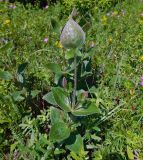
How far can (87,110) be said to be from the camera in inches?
76.9

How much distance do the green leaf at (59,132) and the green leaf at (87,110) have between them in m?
0.09

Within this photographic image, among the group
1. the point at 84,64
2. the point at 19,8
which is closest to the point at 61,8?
the point at 19,8

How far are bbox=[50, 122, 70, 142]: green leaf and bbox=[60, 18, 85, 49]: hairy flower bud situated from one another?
42 cm

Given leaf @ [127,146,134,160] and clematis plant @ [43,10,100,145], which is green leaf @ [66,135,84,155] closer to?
clematis plant @ [43,10,100,145]

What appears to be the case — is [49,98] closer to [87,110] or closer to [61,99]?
[61,99]

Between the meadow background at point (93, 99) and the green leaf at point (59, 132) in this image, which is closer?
the green leaf at point (59, 132)

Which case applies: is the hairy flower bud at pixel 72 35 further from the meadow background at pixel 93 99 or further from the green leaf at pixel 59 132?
the green leaf at pixel 59 132

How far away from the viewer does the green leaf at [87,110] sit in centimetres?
192

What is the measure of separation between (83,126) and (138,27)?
1916 mm

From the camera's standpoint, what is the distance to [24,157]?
205cm

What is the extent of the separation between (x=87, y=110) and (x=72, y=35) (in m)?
0.41

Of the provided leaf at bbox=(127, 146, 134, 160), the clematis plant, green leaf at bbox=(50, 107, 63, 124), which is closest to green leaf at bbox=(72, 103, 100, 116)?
the clematis plant

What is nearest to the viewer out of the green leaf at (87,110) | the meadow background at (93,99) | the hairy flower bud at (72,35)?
→ the hairy flower bud at (72,35)

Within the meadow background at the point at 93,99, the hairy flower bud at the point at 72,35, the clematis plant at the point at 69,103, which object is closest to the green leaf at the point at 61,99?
the clematis plant at the point at 69,103
